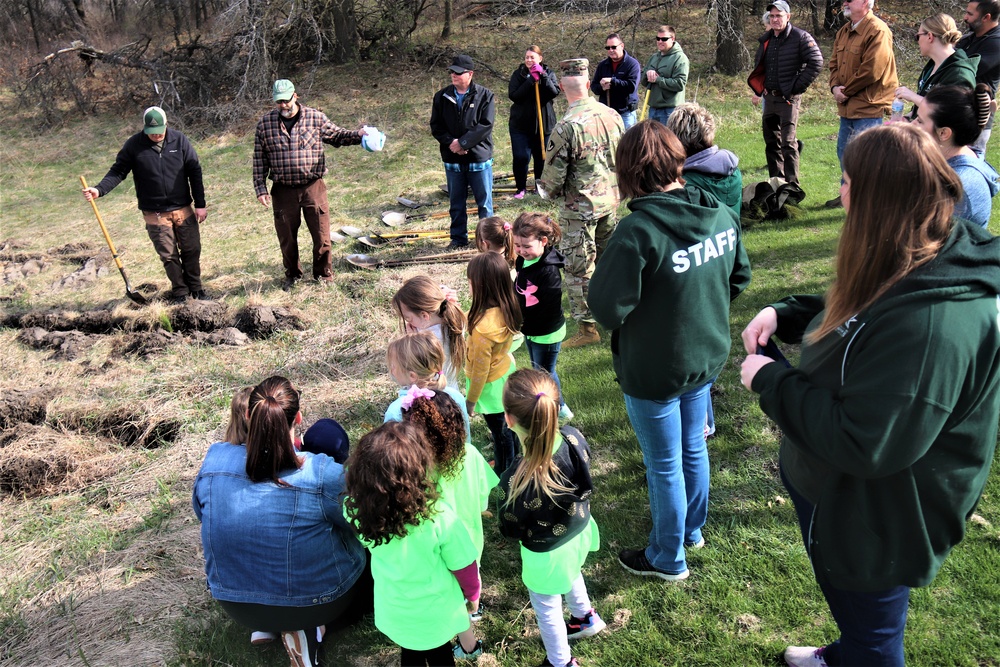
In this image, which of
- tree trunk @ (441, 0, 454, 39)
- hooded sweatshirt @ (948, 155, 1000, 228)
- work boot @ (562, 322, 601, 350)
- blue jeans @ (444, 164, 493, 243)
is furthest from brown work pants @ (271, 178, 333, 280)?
tree trunk @ (441, 0, 454, 39)

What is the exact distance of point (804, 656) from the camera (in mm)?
2688

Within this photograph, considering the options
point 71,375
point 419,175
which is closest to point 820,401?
point 71,375

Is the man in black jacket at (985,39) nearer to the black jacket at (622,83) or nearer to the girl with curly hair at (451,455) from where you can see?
the black jacket at (622,83)

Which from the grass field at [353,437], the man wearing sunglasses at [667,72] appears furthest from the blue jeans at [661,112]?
the grass field at [353,437]

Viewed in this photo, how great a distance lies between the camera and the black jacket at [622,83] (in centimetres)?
875

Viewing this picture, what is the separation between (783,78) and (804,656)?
20.8 feet

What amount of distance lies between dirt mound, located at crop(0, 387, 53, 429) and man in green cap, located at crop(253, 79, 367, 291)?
2.69 meters

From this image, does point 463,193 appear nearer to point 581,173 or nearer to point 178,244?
point 581,173

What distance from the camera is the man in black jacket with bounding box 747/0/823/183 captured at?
7.26m

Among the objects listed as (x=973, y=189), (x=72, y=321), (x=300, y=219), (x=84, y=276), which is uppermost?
(x=973, y=189)

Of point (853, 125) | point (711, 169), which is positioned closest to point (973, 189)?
point (711, 169)

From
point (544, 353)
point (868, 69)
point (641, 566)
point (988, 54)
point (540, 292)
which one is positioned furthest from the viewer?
point (868, 69)

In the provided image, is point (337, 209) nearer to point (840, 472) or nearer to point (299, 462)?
point (299, 462)

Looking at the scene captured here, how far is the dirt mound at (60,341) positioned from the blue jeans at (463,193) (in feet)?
12.4
